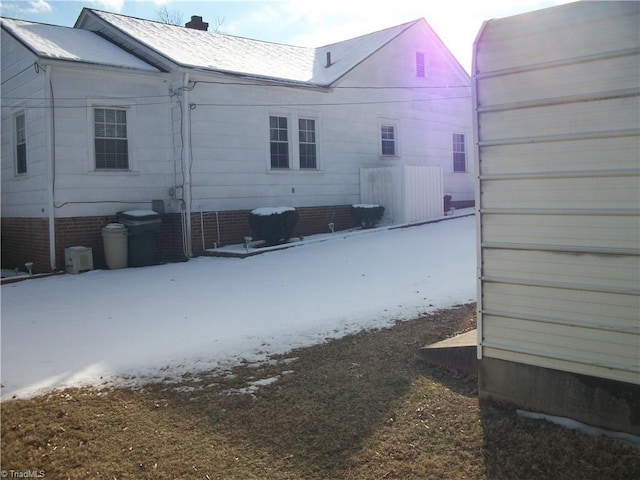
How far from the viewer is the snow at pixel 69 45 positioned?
11.3 m

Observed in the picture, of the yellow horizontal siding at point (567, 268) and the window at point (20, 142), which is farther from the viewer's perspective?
the window at point (20, 142)

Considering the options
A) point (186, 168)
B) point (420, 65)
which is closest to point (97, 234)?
point (186, 168)

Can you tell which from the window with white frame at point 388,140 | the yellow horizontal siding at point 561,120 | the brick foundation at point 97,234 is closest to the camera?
the yellow horizontal siding at point 561,120

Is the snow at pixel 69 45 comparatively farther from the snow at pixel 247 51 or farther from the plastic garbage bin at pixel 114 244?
the plastic garbage bin at pixel 114 244

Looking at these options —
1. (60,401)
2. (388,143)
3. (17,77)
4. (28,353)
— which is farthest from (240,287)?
(388,143)

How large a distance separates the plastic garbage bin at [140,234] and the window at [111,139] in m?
1.14

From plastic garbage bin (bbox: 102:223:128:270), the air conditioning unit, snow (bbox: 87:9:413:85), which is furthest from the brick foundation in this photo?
snow (bbox: 87:9:413:85)

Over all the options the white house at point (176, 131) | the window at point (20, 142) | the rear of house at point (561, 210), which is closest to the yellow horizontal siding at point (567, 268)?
the rear of house at point (561, 210)

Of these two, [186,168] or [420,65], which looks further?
[420,65]

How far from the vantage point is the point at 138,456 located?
3.46 metres

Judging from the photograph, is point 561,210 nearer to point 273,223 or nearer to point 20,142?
point 273,223

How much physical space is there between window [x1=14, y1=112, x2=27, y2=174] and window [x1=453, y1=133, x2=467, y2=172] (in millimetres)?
13241

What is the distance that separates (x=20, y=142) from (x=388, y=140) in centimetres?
Result: 1004

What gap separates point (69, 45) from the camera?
39.9ft
